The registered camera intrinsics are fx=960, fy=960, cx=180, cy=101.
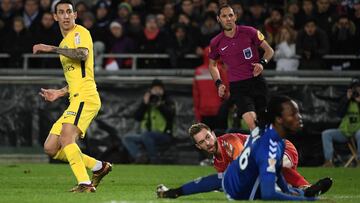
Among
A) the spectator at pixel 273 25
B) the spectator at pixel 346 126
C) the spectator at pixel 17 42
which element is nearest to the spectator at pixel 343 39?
the spectator at pixel 273 25

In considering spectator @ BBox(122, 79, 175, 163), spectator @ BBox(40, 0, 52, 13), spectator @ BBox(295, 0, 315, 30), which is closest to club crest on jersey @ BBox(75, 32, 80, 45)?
spectator @ BBox(122, 79, 175, 163)

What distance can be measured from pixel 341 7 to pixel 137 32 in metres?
4.67

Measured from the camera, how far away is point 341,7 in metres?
21.8

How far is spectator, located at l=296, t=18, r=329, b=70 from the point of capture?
20.7 meters

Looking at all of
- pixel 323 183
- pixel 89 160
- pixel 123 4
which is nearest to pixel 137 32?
pixel 123 4

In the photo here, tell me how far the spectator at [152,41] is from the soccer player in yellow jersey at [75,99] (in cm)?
902

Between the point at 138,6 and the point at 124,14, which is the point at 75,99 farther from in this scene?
the point at 138,6

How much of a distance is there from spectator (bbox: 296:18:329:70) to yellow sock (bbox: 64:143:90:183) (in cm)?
966

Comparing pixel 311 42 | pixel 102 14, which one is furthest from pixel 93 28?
pixel 311 42

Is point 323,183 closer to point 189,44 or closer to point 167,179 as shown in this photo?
point 167,179

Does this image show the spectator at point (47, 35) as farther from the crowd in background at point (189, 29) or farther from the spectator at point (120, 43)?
the spectator at point (120, 43)

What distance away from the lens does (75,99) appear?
1248 cm

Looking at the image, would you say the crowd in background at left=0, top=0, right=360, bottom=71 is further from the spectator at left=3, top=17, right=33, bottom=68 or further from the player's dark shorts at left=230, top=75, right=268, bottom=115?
the player's dark shorts at left=230, top=75, right=268, bottom=115

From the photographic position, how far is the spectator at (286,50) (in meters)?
20.8
